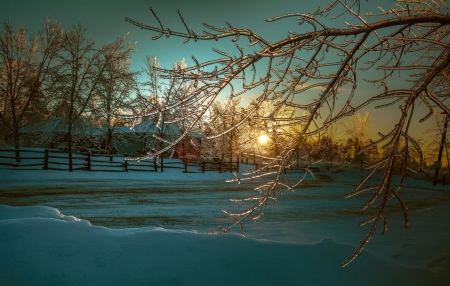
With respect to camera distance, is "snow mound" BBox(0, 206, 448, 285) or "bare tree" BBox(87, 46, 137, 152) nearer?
"snow mound" BBox(0, 206, 448, 285)

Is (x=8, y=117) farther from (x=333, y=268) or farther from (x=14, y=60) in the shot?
(x=333, y=268)

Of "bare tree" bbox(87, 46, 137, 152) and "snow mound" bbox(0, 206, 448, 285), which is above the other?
"bare tree" bbox(87, 46, 137, 152)

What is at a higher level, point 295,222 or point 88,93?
point 88,93

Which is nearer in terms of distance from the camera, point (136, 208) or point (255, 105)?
point (255, 105)

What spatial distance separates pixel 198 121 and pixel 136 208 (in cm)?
697

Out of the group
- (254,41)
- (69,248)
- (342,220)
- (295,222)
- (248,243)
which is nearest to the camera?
(254,41)

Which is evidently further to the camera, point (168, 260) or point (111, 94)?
point (111, 94)

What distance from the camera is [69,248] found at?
3143 mm

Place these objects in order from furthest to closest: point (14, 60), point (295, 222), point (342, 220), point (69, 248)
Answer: point (14, 60) → point (342, 220) → point (295, 222) → point (69, 248)

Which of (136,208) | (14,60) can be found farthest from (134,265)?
(14,60)

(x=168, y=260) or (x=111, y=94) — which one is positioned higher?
(x=111, y=94)

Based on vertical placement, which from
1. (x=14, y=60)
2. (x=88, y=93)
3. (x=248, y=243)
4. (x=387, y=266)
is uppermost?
(x=14, y=60)

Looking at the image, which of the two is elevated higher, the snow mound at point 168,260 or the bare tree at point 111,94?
the bare tree at point 111,94

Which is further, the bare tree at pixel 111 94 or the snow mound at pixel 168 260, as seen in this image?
the bare tree at pixel 111 94
